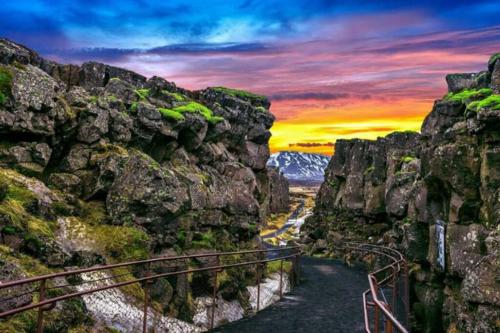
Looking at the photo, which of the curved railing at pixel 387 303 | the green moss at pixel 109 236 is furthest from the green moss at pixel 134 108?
the curved railing at pixel 387 303

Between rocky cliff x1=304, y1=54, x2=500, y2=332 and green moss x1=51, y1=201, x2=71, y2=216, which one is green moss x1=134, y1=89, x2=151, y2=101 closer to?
green moss x1=51, y1=201, x2=71, y2=216

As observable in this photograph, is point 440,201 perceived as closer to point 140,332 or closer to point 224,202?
point 224,202

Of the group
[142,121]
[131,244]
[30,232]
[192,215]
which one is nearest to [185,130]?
[142,121]

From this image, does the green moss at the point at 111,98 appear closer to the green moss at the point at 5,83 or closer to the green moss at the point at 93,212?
the green moss at the point at 5,83

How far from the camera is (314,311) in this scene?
16.6 meters

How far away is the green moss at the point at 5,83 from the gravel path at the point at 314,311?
11.3 metres

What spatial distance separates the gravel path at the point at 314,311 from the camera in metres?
13.9

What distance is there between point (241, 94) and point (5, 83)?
105 feet

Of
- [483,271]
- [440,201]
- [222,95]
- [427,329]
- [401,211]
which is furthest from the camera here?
[222,95]

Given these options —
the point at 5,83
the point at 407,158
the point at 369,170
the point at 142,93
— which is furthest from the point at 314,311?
the point at 369,170

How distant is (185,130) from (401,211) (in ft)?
63.4

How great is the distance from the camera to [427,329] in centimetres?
1680

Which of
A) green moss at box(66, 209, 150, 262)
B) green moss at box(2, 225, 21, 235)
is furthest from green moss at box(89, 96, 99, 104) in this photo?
green moss at box(2, 225, 21, 235)

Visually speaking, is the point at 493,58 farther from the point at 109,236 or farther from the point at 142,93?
the point at 142,93
